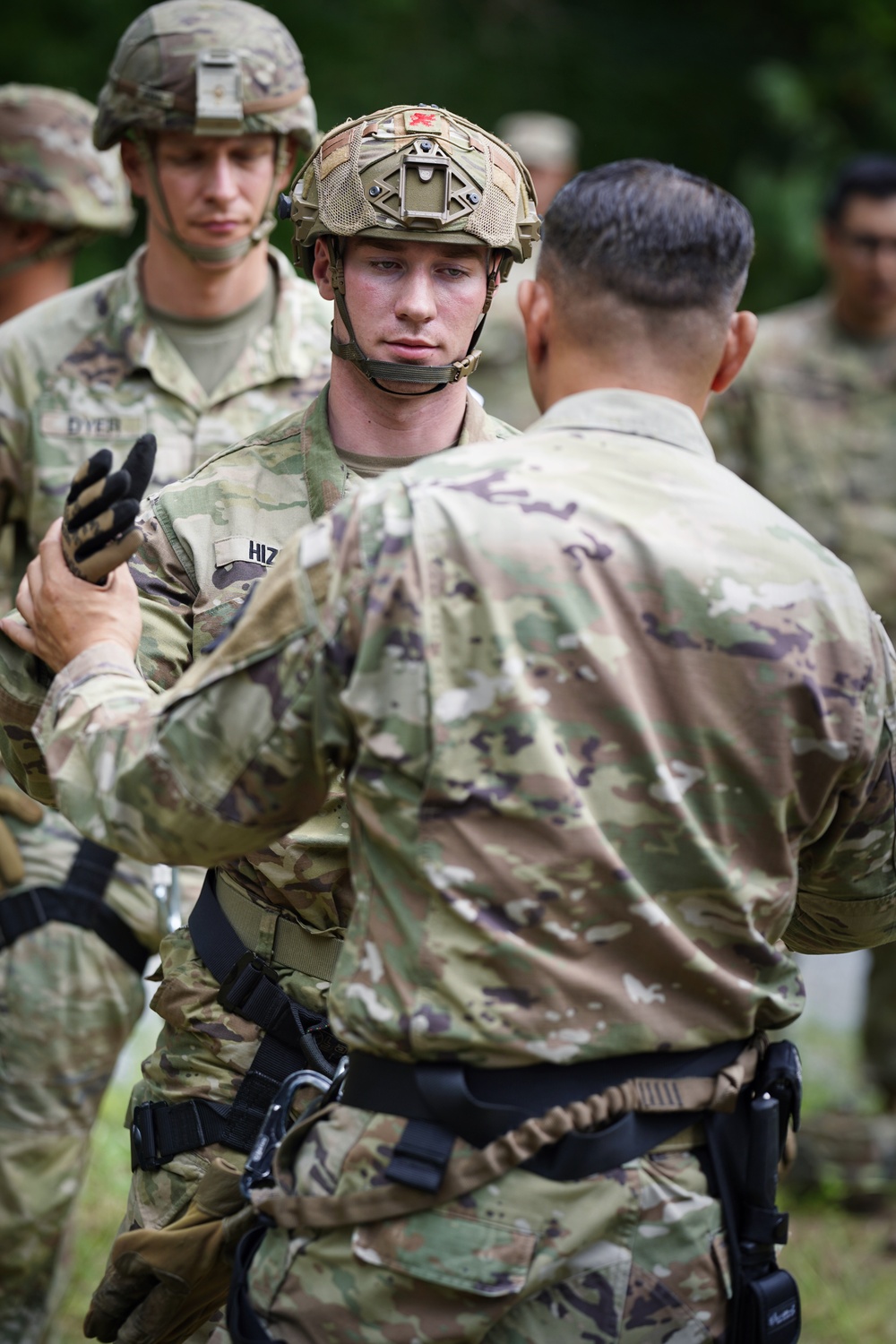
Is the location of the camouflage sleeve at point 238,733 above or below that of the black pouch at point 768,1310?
above

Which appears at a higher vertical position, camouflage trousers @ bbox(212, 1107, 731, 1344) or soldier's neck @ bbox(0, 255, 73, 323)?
soldier's neck @ bbox(0, 255, 73, 323)

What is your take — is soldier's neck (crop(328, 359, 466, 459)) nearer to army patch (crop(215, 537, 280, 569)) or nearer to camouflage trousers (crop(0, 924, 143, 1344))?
army patch (crop(215, 537, 280, 569))

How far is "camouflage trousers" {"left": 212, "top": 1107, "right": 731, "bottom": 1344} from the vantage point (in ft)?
7.53

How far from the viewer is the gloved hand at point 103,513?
2.46 m

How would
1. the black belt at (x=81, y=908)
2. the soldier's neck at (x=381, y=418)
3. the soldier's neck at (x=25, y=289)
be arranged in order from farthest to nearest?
the soldier's neck at (x=25, y=289)
the black belt at (x=81, y=908)
the soldier's neck at (x=381, y=418)

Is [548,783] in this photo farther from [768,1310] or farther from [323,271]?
[323,271]

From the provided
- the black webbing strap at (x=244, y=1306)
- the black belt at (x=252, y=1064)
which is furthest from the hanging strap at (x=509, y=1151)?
the black belt at (x=252, y=1064)

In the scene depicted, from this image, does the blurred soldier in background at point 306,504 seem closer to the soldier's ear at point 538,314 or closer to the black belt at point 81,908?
the soldier's ear at point 538,314

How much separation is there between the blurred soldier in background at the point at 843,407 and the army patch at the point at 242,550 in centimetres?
443

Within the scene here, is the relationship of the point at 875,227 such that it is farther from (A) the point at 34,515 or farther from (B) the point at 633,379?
(B) the point at 633,379

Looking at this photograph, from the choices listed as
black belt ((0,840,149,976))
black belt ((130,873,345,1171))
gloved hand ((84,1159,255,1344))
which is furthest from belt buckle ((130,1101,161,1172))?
black belt ((0,840,149,976))

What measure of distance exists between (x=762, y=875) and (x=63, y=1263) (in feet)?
9.44

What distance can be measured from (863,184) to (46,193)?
351 cm

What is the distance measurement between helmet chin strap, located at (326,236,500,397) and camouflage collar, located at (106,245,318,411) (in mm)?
1372
